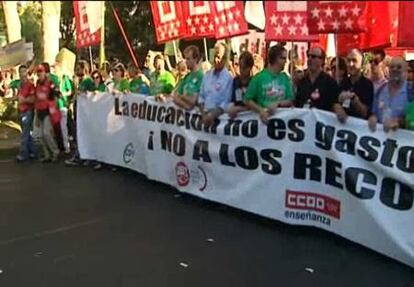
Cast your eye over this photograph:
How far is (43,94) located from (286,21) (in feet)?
26.2

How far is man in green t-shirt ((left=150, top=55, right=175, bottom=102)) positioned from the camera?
407 inches

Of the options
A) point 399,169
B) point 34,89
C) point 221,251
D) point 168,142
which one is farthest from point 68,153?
point 399,169

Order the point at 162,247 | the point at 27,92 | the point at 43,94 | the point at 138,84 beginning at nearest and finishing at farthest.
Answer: the point at 162,247 < the point at 138,84 < the point at 43,94 < the point at 27,92

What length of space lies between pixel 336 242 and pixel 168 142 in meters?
3.15

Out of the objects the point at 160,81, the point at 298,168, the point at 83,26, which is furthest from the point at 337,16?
the point at 160,81

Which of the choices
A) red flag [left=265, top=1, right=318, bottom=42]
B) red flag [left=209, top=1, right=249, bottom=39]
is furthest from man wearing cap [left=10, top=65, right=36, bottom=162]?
red flag [left=209, top=1, right=249, bottom=39]

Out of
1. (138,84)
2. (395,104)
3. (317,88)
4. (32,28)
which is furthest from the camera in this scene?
(138,84)

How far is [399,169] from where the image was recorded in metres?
5.94

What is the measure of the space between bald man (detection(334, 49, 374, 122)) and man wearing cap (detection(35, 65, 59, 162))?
20.9 ft

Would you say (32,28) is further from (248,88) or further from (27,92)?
(27,92)

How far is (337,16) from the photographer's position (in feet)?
12.1

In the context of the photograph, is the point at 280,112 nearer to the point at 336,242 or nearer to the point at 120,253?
the point at 336,242

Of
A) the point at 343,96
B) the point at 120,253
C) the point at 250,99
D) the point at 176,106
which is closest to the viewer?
the point at 120,253

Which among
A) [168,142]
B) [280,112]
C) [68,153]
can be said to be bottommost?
[68,153]
